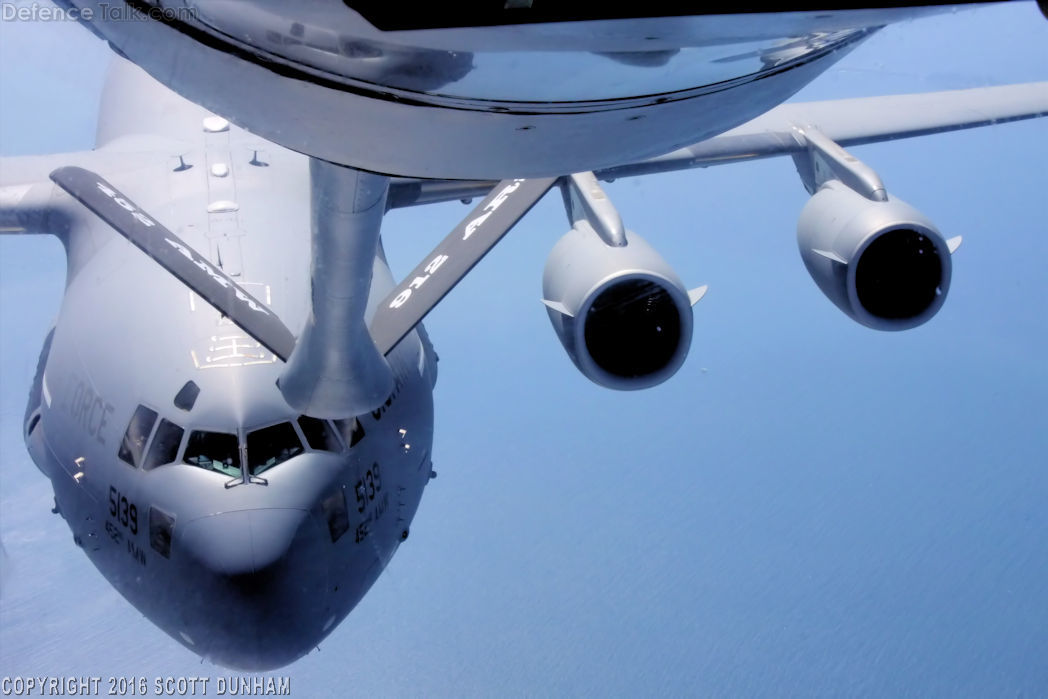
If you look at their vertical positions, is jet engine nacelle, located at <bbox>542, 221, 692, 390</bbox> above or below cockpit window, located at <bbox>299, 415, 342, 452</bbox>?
above

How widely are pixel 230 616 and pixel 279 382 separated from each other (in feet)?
6.46

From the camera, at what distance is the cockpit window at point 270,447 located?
15.1 feet

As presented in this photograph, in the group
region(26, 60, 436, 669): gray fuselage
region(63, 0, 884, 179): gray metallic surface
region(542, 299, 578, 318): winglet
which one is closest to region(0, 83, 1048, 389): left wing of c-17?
region(542, 299, 578, 318): winglet

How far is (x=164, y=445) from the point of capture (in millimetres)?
4660

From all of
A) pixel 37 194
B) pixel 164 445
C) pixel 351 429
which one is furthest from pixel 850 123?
pixel 37 194

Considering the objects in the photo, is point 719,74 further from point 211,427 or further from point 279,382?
point 211,427

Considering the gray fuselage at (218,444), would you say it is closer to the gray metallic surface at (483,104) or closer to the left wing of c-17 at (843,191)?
the left wing of c-17 at (843,191)

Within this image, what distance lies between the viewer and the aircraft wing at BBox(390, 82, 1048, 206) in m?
6.40

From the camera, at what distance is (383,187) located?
5.63ft

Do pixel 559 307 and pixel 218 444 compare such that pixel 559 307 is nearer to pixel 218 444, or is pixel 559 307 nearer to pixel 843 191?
pixel 218 444

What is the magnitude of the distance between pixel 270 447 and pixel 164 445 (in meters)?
0.53

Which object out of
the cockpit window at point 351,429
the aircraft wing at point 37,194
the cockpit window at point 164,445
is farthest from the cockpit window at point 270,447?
the aircraft wing at point 37,194

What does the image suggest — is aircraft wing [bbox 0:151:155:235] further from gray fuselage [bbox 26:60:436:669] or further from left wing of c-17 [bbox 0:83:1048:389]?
gray fuselage [bbox 26:60:436:669]

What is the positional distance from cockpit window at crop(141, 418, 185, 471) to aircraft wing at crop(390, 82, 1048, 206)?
233 centimetres
